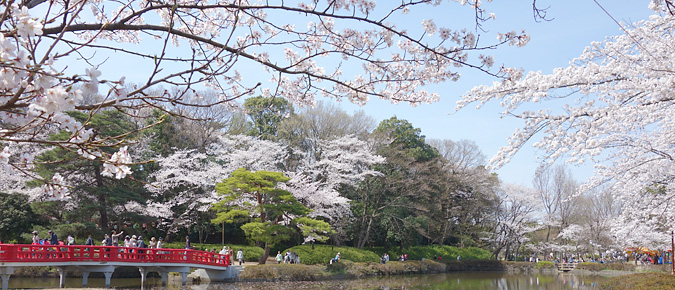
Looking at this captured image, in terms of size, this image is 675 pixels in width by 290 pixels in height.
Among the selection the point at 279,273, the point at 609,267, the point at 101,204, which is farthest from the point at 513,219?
the point at 101,204

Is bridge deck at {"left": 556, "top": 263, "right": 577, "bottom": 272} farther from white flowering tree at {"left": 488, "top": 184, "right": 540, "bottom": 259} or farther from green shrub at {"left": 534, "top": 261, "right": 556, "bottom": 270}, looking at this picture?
white flowering tree at {"left": 488, "top": 184, "right": 540, "bottom": 259}

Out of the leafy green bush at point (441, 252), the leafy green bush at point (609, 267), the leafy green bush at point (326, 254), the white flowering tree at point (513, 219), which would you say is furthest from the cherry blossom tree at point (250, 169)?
→ the leafy green bush at point (609, 267)

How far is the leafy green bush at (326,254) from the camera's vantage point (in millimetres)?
19922

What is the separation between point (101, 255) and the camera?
13883mm

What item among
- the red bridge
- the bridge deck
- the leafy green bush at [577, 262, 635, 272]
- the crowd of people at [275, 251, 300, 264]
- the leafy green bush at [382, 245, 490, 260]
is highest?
the red bridge

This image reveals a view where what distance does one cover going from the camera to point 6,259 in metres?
11.8

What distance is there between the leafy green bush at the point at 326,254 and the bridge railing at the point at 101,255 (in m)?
3.64

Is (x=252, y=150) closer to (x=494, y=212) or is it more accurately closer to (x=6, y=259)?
(x=6, y=259)

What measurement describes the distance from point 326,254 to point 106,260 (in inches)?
354

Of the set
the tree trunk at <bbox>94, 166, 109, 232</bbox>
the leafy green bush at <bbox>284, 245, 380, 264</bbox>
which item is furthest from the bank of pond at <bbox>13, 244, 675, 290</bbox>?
the tree trunk at <bbox>94, 166, 109, 232</bbox>

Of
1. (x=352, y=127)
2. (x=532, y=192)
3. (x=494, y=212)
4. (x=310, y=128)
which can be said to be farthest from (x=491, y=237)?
(x=310, y=128)

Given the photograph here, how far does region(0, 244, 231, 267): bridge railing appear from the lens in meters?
12.1

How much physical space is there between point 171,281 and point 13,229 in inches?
243

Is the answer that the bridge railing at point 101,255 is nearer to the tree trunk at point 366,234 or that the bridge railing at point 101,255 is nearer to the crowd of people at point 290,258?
the crowd of people at point 290,258
